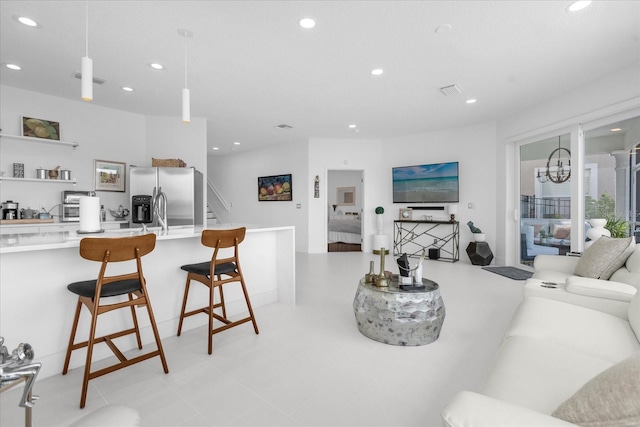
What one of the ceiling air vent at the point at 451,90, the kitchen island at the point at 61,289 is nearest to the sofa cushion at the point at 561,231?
the ceiling air vent at the point at 451,90

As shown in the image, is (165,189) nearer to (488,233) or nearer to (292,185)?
(292,185)

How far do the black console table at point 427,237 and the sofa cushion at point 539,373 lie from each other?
5.15 metres

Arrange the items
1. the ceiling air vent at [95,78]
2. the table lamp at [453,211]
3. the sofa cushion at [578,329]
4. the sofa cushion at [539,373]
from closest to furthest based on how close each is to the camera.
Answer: the sofa cushion at [539,373] → the sofa cushion at [578,329] → the ceiling air vent at [95,78] → the table lamp at [453,211]

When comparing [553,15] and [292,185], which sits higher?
[553,15]

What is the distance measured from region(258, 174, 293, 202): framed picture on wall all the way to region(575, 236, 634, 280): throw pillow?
20.0ft

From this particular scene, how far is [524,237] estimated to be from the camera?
18.4 feet

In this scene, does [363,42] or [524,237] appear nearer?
[363,42]

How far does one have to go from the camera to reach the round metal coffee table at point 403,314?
8.23 feet

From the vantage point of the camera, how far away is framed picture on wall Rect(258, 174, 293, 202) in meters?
8.01

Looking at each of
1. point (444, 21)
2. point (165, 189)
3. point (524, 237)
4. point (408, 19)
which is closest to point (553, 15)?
point (444, 21)

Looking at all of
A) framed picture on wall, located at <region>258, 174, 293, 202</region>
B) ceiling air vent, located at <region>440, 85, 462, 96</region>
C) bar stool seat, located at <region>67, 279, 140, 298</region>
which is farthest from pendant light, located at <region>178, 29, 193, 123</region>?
framed picture on wall, located at <region>258, 174, 293, 202</region>

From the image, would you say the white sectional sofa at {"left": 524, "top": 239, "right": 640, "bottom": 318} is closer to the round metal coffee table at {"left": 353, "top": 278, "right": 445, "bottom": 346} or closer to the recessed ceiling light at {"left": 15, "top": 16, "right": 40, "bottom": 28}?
the round metal coffee table at {"left": 353, "top": 278, "right": 445, "bottom": 346}

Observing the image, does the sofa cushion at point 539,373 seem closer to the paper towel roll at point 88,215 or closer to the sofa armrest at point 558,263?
the sofa armrest at point 558,263

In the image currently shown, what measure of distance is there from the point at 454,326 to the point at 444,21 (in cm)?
280
